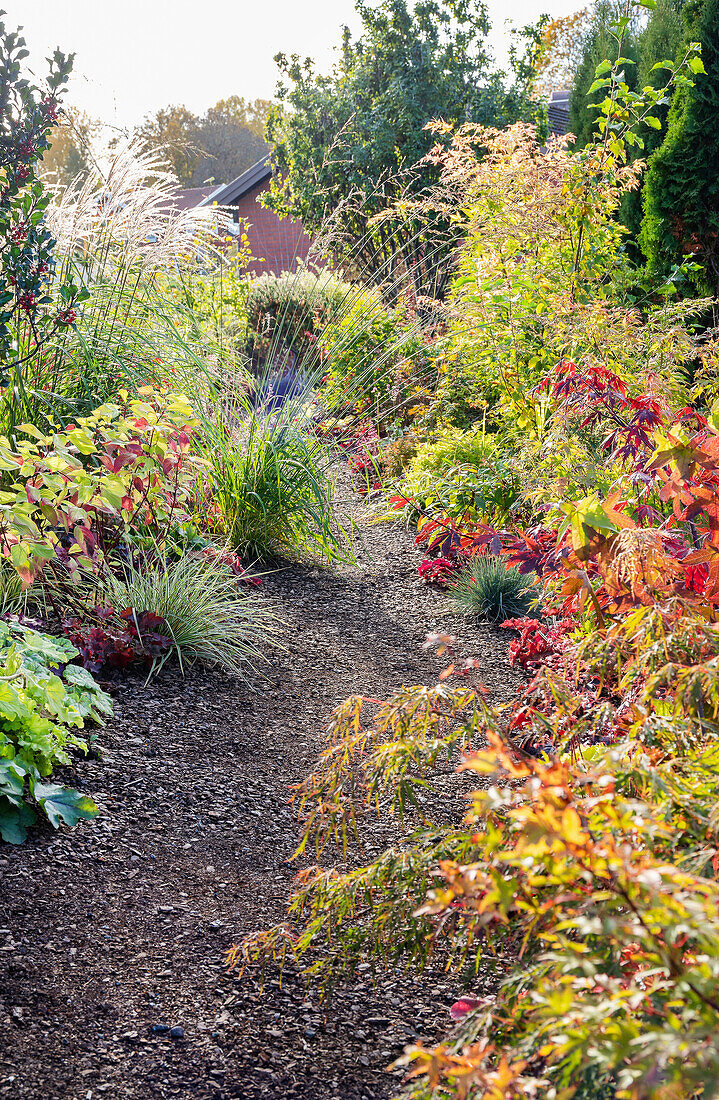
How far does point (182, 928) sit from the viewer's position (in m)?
1.83

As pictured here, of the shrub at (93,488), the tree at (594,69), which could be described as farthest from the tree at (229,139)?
the shrub at (93,488)

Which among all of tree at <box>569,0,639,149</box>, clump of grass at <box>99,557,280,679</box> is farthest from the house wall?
clump of grass at <box>99,557,280,679</box>

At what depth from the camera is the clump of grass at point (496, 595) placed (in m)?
3.79

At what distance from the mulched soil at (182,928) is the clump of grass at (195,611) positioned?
0.14 metres

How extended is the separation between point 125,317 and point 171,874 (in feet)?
9.39

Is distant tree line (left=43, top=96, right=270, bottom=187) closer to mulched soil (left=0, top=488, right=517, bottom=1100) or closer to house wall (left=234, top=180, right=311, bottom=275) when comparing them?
house wall (left=234, top=180, right=311, bottom=275)

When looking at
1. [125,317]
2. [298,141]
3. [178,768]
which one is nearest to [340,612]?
[178,768]

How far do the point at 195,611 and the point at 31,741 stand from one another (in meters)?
1.11

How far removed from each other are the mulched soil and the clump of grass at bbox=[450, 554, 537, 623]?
0.81 meters

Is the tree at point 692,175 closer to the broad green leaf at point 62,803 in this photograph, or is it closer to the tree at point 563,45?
the broad green leaf at point 62,803

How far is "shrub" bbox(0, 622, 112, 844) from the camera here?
6.39 ft

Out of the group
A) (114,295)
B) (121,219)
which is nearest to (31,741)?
(114,295)

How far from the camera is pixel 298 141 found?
11789mm

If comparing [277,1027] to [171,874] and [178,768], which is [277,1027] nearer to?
[171,874]
